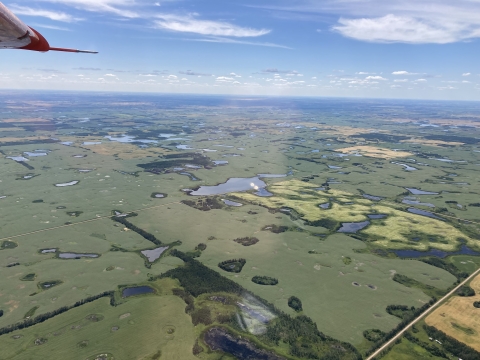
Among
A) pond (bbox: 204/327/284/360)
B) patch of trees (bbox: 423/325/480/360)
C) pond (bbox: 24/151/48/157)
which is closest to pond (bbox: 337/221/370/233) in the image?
patch of trees (bbox: 423/325/480/360)

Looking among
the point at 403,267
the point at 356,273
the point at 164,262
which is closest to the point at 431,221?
the point at 403,267

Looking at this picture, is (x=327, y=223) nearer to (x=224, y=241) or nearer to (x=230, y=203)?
(x=224, y=241)

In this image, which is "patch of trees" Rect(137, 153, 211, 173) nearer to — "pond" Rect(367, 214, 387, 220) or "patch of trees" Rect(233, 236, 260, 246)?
"patch of trees" Rect(233, 236, 260, 246)

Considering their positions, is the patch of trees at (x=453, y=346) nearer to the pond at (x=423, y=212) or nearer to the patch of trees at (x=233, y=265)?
the patch of trees at (x=233, y=265)

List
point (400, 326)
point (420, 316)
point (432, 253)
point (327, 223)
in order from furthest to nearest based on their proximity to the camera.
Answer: point (327, 223)
point (432, 253)
point (420, 316)
point (400, 326)

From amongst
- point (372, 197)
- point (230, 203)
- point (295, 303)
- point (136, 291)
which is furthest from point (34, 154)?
point (295, 303)

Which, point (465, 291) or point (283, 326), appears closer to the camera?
point (283, 326)
